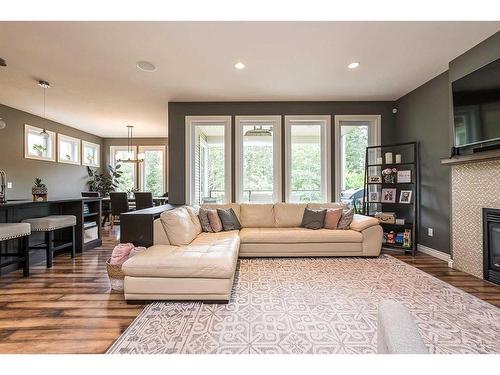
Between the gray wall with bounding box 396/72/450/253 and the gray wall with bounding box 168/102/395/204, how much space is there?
50 cm

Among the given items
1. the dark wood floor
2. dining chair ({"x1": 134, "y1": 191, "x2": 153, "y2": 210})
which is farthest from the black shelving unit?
dining chair ({"x1": 134, "y1": 191, "x2": 153, "y2": 210})

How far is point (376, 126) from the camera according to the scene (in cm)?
470

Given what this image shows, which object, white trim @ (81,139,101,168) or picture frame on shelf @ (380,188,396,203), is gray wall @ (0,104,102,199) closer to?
white trim @ (81,139,101,168)

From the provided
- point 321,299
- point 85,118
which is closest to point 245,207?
point 321,299

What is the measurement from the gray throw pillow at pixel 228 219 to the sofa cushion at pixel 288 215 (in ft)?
2.29

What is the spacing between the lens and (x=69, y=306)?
7.43 feet

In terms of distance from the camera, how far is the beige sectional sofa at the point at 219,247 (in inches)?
88.6

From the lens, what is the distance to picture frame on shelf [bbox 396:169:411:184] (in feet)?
13.1

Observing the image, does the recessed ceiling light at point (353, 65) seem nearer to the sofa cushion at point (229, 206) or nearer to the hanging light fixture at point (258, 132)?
the hanging light fixture at point (258, 132)

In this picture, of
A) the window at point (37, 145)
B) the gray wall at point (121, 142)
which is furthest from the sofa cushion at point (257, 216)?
the gray wall at point (121, 142)

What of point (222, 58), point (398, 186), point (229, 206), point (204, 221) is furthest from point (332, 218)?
point (222, 58)

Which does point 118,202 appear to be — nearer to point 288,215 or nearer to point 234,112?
point 234,112

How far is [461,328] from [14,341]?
3.25m
